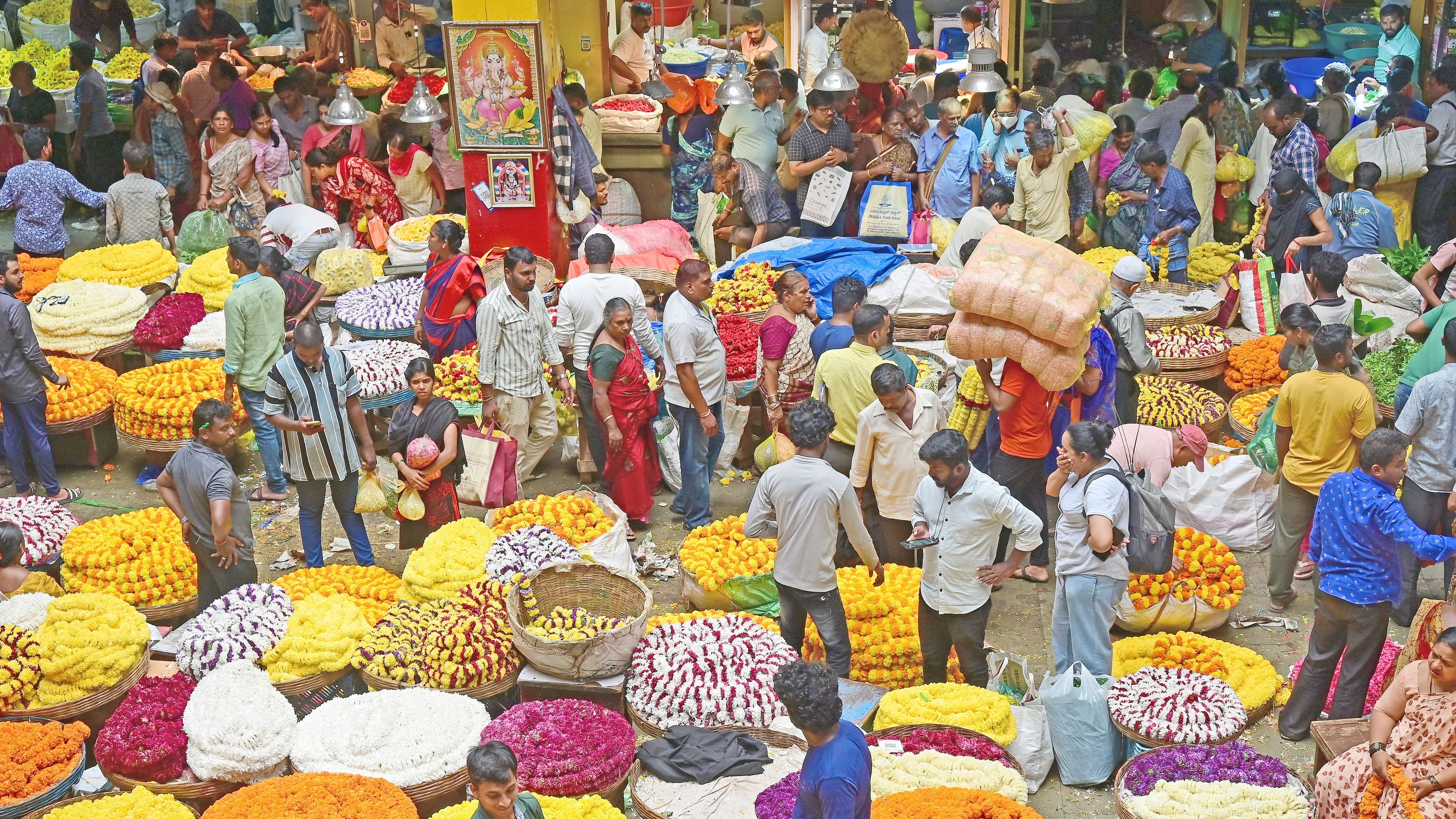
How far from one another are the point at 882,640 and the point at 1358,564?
7.17ft

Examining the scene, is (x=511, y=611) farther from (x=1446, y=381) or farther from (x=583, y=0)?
(x=583, y=0)

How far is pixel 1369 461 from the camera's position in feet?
20.7

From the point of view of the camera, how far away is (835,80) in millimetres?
12227

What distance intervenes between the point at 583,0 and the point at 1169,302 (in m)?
6.73

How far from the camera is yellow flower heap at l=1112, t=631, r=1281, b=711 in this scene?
6941 millimetres

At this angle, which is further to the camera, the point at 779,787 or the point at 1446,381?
the point at 1446,381

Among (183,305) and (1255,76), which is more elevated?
(1255,76)

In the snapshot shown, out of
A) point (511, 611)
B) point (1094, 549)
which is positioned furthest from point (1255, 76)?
point (511, 611)

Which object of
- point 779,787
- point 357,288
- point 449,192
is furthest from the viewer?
Answer: point 449,192

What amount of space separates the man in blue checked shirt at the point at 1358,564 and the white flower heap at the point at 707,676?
2.36 metres

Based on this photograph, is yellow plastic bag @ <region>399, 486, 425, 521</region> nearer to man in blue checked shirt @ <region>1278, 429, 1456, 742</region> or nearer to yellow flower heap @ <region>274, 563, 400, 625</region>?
yellow flower heap @ <region>274, 563, 400, 625</region>

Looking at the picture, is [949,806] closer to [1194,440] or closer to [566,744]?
[566,744]

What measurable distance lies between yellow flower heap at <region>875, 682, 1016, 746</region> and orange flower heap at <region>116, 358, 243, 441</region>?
190 inches

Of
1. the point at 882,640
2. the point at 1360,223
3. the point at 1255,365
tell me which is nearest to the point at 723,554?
the point at 882,640
